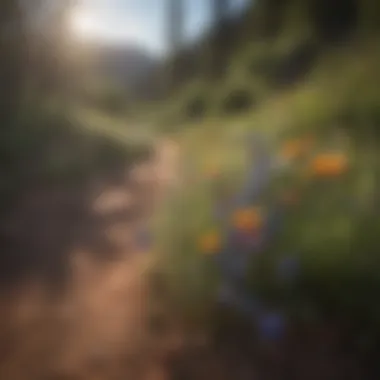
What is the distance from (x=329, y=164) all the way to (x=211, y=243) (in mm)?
193

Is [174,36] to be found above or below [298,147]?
above

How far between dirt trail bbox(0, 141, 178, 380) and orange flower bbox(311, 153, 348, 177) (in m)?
0.20

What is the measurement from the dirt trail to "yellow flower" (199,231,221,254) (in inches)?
3.3

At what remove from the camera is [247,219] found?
3.27 ft

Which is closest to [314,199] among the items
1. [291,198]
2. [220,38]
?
[291,198]

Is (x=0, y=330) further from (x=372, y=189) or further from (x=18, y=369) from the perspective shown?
(x=372, y=189)

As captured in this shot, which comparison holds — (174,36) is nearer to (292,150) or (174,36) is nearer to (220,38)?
(220,38)

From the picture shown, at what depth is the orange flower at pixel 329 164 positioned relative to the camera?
0.98 metres

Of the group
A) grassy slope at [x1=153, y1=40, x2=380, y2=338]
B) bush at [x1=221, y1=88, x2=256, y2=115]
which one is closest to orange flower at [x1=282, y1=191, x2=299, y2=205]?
grassy slope at [x1=153, y1=40, x2=380, y2=338]

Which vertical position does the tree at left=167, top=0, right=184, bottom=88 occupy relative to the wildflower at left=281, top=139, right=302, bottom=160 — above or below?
above

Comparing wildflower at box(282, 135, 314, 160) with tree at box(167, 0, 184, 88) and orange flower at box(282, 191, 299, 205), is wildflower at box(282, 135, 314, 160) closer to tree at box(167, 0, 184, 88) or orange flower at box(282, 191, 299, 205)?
orange flower at box(282, 191, 299, 205)

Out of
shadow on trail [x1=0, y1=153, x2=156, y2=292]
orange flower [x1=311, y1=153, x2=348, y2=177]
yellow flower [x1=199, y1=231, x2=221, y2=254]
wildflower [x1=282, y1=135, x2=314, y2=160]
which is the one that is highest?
shadow on trail [x1=0, y1=153, x2=156, y2=292]

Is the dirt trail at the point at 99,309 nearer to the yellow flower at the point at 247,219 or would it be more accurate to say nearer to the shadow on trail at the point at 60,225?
the shadow on trail at the point at 60,225

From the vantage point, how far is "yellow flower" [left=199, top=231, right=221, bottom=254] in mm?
1002
